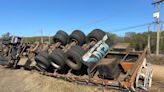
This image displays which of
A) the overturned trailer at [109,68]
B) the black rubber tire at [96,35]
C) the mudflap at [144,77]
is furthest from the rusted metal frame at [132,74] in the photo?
the black rubber tire at [96,35]

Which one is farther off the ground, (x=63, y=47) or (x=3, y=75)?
(x=63, y=47)

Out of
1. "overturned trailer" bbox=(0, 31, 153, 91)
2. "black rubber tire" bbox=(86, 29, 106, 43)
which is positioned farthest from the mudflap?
"black rubber tire" bbox=(86, 29, 106, 43)

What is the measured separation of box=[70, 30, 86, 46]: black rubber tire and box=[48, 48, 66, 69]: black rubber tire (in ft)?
5.18

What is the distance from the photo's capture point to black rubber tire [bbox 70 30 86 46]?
42.0 ft

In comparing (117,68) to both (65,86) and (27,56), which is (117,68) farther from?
(27,56)

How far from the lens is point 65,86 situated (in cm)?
953

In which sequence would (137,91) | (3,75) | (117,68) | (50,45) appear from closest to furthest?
(137,91)
(117,68)
(3,75)
(50,45)

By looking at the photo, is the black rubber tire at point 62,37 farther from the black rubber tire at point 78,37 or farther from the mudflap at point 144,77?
the mudflap at point 144,77

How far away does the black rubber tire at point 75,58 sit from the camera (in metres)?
10.5

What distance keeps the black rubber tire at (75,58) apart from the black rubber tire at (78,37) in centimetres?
198

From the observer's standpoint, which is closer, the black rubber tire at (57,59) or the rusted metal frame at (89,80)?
the rusted metal frame at (89,80)

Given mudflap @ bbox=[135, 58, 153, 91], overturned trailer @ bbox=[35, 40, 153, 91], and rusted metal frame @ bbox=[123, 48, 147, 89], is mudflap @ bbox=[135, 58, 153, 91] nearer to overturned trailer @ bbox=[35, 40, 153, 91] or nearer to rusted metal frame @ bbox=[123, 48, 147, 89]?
overturned trailer @ bbox=[35, 40, 153, 91]

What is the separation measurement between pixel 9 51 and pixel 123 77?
813 centimetres

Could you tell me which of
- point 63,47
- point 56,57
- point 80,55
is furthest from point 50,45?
point 80,55
